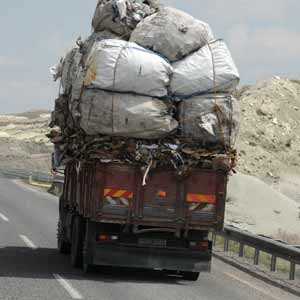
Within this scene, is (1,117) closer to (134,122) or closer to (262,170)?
(262,170)

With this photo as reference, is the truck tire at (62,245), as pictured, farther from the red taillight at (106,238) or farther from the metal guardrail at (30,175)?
the metal guardrail at (30,175)

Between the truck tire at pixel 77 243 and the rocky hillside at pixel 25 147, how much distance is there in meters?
55.4

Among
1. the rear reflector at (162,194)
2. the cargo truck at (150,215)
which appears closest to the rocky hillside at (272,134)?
the cargo truck at (150,215)

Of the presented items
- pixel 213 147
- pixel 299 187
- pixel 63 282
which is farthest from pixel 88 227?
pixel 299 187

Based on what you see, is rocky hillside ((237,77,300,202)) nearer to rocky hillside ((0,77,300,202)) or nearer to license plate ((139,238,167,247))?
rocky hillside ((0,77,300,202))

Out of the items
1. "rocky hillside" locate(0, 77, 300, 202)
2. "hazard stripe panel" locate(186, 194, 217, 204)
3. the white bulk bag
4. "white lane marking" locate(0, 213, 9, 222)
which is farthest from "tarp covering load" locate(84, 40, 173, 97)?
"rocky hillside" locate(0, 77, 300, 202)

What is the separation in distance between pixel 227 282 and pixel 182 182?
1894 millimetres

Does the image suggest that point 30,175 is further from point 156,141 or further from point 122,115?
point 122,115

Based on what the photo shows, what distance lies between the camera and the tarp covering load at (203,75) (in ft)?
42.0

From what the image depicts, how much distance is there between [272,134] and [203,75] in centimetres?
6166

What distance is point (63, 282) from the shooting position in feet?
39.8

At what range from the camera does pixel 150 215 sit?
1273 cm

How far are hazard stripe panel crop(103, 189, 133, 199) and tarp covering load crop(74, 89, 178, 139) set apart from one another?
85cm

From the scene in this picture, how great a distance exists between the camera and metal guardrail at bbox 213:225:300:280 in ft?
45.4
